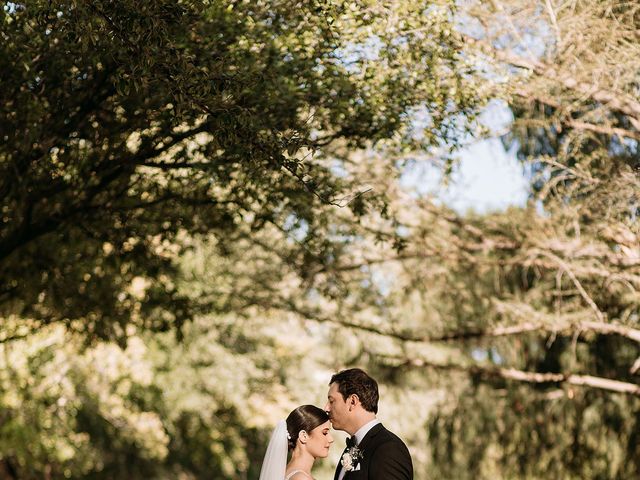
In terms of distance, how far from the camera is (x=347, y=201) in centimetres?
992

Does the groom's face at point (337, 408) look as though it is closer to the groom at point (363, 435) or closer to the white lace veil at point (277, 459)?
the groom at point (363, 435)

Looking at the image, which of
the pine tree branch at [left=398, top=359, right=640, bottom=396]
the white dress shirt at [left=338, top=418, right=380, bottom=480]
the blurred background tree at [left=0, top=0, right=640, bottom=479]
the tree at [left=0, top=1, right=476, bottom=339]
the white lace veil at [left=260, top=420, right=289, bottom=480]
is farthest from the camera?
the pine tree branch at [left=398, top=359, right=640, bottom=396]

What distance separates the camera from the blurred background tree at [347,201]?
9.17m

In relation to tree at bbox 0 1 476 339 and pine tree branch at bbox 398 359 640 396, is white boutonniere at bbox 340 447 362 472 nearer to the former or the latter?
tree at bbox 0 1 476 339

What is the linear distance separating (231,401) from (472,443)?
919cm

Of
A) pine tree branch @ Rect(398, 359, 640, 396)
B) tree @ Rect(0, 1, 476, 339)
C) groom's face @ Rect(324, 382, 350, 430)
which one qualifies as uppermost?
groom's face @ Rect(324, 382, 350, 430)

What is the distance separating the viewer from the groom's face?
6168 millimetres

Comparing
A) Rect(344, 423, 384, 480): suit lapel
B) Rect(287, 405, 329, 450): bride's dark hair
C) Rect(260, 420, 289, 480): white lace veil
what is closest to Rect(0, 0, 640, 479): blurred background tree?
Rect(287, 405, 329, 450): bride's dark hair

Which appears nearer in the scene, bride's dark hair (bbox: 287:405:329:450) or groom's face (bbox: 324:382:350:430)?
groom's face (bbox: 324:382:350:430)

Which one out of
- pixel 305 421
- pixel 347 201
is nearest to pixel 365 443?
pixel 305 421

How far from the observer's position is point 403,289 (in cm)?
1606

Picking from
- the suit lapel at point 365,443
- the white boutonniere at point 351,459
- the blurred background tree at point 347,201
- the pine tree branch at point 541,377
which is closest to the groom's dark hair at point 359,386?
the suit lapel at point 365,443

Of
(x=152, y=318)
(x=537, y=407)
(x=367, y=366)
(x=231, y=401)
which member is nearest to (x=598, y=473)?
(x=537, y=407)

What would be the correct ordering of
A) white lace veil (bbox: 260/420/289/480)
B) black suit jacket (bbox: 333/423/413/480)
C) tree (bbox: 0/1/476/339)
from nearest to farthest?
black suit jacket (bbox: 333/423/413/480) → white lace veil (bbox: 260/420/289/480) → tree (bbox: 0/1/476/339)
